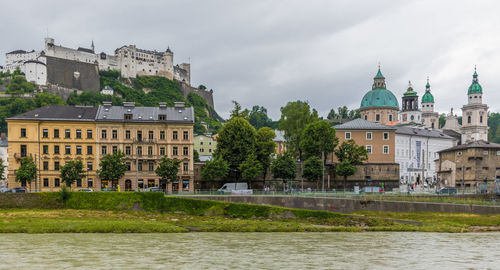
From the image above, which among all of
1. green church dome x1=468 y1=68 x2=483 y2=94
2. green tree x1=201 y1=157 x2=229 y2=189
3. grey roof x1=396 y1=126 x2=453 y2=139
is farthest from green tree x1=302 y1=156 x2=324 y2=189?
green church dome x1=468 y1=68 x2=483 y2=94

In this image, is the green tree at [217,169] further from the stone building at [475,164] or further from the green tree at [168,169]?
the stone building at [475,164]

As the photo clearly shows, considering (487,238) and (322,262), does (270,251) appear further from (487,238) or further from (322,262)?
(487,238)

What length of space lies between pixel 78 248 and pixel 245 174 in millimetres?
44046

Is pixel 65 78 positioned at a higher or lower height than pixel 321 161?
higher

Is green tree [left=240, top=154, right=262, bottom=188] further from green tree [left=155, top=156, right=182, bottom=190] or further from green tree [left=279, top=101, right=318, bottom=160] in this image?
green tree [left=279, top=101, right=318, bottom=160]

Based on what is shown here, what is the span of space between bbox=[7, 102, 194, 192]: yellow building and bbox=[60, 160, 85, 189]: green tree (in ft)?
16.2

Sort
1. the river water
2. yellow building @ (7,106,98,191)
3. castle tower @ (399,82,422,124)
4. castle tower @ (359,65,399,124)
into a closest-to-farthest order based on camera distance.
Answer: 1. the river water
2. yellow building @ (7,106,98,191)
3. castle tower @ (359,65,399,124)
4. castle tower @ (399,82,422,124)

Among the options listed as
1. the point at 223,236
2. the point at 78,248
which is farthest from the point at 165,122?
the point at 78,248

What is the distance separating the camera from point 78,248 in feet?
107

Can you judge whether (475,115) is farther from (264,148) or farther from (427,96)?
(264,148)

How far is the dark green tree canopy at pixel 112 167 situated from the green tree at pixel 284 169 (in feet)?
73.4

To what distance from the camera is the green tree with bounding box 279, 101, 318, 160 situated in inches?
3792

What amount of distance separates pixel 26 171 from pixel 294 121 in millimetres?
48813

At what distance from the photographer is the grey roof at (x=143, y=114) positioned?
7900cm
